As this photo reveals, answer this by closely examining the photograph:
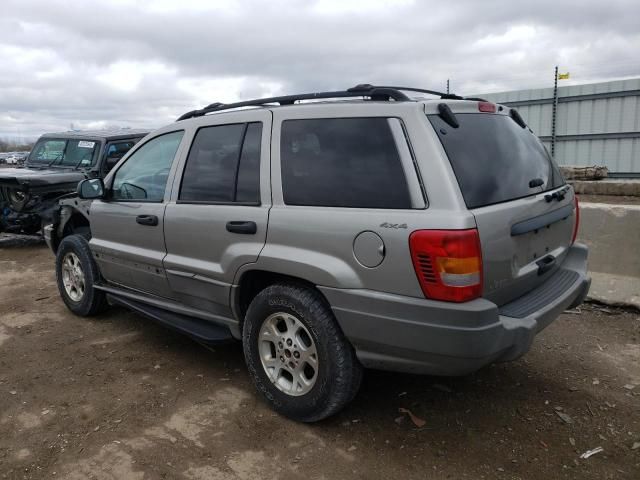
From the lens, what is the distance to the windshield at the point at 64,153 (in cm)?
862

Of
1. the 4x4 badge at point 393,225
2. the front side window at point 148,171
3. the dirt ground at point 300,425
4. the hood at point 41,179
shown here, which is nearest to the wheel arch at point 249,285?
the dirt ground at point 300,425

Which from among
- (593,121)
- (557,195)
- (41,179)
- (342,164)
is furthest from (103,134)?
(593,121)

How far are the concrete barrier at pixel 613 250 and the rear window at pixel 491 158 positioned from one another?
7.21ft

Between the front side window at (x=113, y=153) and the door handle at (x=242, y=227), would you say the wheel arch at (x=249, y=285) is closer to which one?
the door handle at (x=242, y=227)

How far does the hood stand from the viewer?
26.4 feet

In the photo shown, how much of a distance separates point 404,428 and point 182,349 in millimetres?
2066

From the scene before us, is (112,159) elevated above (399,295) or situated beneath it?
elevated above

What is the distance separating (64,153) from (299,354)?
297 inches

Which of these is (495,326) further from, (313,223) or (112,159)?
(112,159)

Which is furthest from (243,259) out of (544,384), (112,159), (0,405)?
(112,159)

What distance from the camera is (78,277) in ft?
16.9

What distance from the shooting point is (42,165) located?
9.30 meters

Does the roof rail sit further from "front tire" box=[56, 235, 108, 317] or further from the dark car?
the dark car

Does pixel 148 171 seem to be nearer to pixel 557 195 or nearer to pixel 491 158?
pixel 491 158
